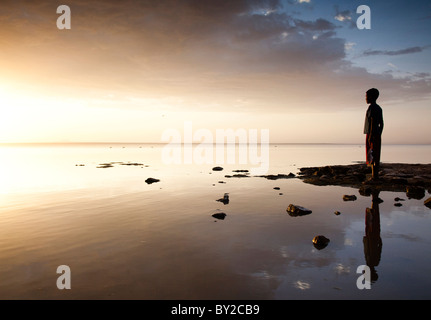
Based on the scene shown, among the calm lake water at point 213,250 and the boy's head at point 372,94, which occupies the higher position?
the boy's head at point 372,94

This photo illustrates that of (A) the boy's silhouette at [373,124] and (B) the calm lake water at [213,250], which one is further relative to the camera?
(A) the boy's silhouette at [373,124]

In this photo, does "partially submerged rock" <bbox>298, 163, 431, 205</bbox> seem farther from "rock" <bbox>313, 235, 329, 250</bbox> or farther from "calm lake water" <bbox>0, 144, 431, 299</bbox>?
"rock" <bbox>313, 235, 329, 250</bbox>

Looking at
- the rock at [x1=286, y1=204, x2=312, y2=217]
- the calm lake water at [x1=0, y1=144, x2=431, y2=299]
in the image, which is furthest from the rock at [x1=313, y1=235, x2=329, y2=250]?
the rock at [x1=286, y1=204, x2=312, y2=217]

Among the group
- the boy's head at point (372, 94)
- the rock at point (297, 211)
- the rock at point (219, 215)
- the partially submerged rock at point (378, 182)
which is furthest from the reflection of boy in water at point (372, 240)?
the boy's head at point (372, 94)

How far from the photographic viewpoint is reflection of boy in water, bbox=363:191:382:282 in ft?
23.3

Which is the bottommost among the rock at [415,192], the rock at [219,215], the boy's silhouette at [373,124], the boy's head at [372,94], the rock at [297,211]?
the rock at [219,215]

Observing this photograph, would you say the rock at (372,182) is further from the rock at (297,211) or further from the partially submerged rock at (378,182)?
the rock at (297,211)

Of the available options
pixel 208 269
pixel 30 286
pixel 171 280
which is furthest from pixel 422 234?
pixel 30 286

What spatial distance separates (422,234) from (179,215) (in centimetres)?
1054

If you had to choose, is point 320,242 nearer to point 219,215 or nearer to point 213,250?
point 213,250

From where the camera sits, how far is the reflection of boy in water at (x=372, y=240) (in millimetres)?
7105

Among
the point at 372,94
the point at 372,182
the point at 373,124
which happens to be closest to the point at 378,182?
the point at 372,182

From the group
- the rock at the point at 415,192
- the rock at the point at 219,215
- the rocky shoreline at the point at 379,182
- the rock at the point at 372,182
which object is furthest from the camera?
the rock at the point at 372,182
